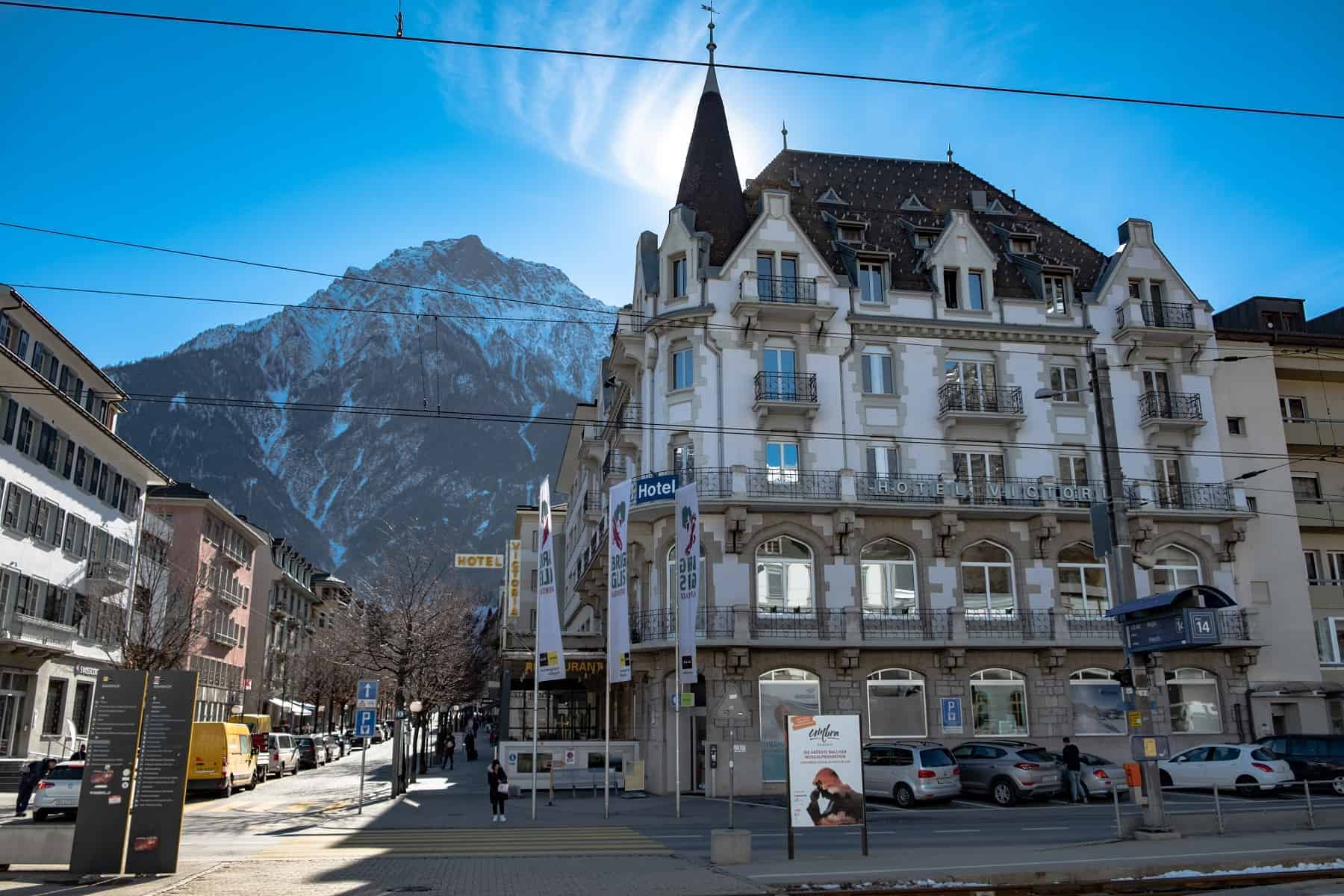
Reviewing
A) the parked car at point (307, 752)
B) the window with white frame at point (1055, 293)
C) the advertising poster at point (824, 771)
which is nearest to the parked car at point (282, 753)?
the parked car at point (307, 752)

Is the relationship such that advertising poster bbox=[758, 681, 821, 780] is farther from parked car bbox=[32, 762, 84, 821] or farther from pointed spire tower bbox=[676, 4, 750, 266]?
parked car bbox=[32, 762, 84, 821]

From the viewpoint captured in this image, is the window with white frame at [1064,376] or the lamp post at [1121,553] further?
the window with white frame at [1064,376]

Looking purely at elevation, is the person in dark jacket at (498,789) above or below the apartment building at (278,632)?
below

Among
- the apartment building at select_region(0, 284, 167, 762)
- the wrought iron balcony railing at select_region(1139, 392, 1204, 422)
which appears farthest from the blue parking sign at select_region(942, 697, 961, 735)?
the apartment building at select_region(0, 284, 167, 762)

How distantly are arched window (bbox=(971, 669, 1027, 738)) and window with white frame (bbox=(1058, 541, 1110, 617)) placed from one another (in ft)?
12.2

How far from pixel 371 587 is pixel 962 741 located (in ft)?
111

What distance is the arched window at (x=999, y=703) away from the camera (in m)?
34.9

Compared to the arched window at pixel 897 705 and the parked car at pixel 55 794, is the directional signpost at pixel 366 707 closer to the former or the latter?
the parked car at pixel 55 794

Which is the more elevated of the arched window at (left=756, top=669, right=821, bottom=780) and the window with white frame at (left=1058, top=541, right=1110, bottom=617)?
the window with white frame at (left=1058, top=541, right=1110, bottom=617)

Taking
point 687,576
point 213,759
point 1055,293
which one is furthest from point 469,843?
point 1055,293

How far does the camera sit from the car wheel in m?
27.6

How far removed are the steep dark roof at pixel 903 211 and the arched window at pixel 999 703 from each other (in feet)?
49.3

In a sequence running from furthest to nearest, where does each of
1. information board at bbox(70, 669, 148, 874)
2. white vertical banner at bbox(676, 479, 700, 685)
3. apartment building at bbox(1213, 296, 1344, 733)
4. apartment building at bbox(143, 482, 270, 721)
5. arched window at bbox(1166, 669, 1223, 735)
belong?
apartment building at bbox(143, 482, 270, 721) → apartment building at bbox(1213, 296, 1344, 733) → arched window at bbox(1166, 669, 1223, 735) → white vertical banner at bbox(676, 479, 700, 685) → information board at bbox(70, 669, 148, 874)

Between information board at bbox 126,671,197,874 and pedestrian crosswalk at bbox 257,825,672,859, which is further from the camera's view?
pedestrian crosswalk at bbox 257,825,672,859
